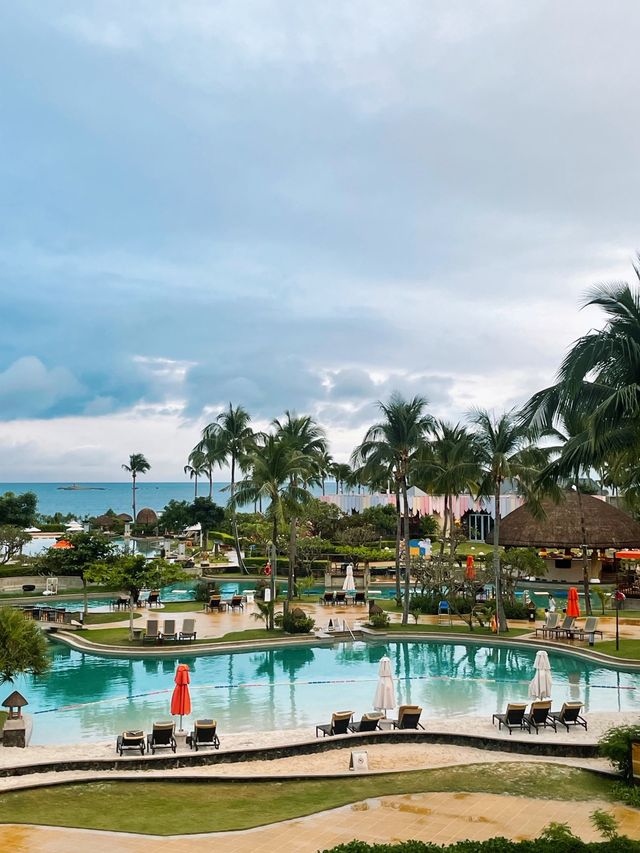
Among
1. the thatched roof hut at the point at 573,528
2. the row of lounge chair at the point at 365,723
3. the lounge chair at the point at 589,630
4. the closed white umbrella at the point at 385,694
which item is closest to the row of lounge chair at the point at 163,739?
the row of lounge chair at the point at 365,723

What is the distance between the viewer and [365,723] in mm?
15602

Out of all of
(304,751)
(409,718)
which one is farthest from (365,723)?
(304,751)

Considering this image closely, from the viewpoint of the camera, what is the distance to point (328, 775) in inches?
501

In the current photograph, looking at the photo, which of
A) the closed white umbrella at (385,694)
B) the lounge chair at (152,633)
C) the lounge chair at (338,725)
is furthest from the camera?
the lounge chair at (152,633)

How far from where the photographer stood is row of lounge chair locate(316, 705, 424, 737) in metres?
15.5

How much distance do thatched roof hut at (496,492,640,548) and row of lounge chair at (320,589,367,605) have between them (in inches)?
465

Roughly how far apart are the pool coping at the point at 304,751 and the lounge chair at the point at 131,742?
0.55 metres

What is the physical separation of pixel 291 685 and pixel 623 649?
1058 centimetres

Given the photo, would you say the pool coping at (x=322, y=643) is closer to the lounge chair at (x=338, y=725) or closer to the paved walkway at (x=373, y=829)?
the lounge chair at (x=338, y=725)

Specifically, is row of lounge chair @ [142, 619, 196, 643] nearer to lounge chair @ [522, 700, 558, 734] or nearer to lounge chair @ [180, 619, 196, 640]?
lounge chair @ [180, 619, 196, 640]

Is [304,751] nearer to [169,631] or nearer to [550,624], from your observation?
[169,631]

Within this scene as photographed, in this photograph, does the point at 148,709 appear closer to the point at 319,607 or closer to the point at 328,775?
the point at 328,775

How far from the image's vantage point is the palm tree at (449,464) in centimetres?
2765

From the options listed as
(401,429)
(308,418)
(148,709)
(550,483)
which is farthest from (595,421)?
(308,418)
